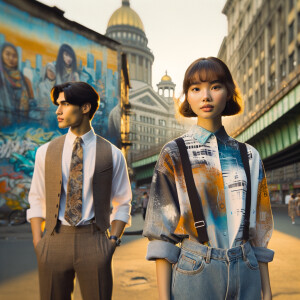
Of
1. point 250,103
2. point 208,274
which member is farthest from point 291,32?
point 208,274

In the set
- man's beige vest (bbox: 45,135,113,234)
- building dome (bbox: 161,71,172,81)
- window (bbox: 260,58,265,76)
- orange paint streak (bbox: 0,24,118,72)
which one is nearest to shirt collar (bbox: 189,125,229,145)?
man's beige vest (bbox: 45,135,113,234)

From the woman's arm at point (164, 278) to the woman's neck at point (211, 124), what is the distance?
73cm

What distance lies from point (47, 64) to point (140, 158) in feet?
80.6

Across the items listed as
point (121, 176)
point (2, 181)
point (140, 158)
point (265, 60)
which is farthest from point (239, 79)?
point (121, 176)

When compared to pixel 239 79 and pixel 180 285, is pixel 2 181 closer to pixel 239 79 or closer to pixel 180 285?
pixel 180 285

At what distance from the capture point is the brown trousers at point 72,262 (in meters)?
2.84

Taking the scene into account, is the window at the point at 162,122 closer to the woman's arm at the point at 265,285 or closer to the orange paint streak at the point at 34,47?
the orange paint streak at the point at 34,47

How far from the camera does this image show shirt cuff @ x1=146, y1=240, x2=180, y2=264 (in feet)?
6.12

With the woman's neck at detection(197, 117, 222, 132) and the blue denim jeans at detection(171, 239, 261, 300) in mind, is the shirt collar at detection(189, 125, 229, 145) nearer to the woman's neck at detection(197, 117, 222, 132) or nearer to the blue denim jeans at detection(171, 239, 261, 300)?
the woman's neck at detection(197, 117, 222, 132)

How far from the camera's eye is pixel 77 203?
295cm

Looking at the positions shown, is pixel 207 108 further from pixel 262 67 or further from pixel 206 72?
pixel 262 67

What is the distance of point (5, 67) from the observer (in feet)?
77.9

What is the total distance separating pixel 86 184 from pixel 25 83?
23441 mm

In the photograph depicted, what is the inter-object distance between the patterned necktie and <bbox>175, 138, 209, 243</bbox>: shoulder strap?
124 cm
